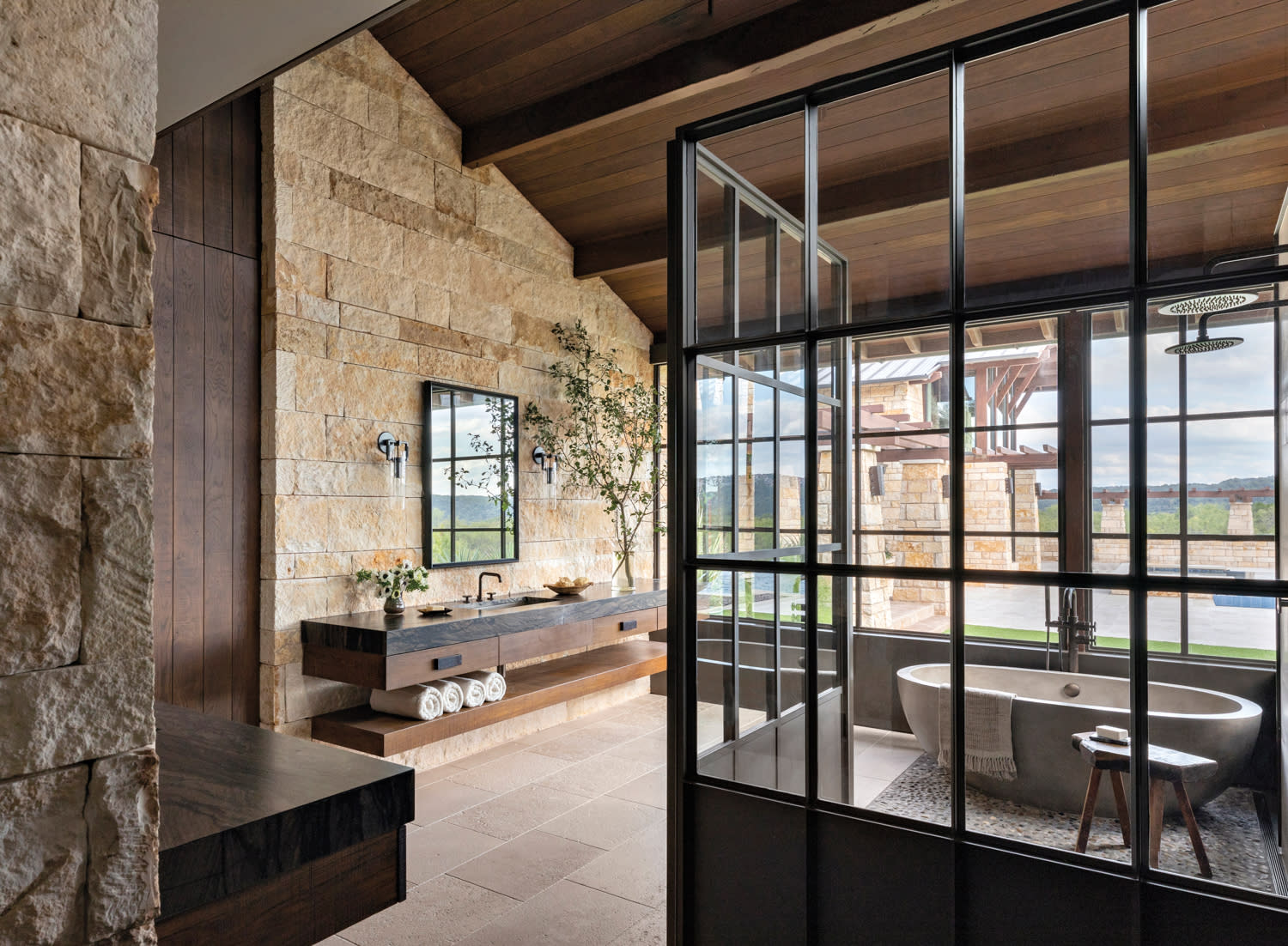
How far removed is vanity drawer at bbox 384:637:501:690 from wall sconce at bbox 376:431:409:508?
0.83 metres

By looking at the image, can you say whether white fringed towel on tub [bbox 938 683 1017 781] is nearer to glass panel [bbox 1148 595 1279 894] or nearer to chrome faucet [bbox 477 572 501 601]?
glass panel [bbox 1148 595 1279 894]

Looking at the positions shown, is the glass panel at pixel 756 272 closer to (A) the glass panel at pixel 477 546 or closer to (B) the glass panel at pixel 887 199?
(B) the glass panel at pixel 887 199

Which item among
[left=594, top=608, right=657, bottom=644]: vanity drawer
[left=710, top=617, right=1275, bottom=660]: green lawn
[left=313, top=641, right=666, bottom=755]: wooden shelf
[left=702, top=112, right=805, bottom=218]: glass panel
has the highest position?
[left=702, top=112, right=805, bottom=218]: glass panel

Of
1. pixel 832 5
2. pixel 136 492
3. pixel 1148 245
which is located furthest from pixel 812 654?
pixel 832 5

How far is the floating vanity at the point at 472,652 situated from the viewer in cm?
343

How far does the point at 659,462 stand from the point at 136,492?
18.0 ft

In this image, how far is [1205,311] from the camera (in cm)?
143

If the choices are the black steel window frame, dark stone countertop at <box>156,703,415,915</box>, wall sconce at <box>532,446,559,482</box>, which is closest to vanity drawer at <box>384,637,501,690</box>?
wall sconce at <box>532,446,559,482</box>

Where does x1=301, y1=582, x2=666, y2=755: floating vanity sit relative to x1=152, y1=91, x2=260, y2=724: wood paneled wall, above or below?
below

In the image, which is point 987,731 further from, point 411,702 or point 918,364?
point 411,702

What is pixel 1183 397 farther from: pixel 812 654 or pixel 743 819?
pixel 743 819

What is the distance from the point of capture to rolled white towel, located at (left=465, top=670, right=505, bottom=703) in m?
3.96

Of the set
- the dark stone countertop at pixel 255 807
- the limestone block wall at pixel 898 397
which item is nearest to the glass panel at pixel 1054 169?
the limestone block wall at pixel 898 397

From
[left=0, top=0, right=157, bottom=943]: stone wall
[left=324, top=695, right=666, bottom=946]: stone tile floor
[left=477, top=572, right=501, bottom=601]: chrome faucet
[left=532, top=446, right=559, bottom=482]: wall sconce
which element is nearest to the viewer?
[left=0, top=0, right=157, bottom=943]: stone wall
